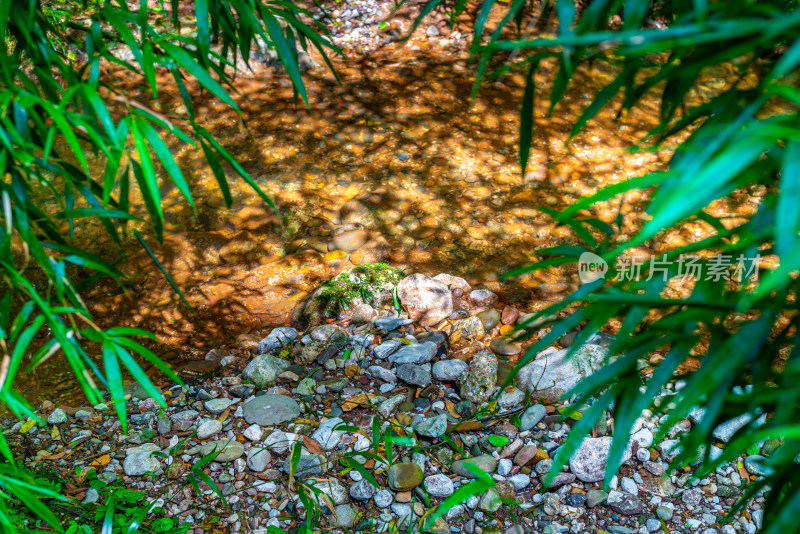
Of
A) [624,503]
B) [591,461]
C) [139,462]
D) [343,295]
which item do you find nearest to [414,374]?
[343,295]

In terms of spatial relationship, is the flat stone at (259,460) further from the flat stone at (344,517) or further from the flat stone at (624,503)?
the flat stone at (624,503)

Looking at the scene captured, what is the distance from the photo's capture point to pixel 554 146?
373 centimetres

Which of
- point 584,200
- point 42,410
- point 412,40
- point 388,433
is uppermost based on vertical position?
point 584,200

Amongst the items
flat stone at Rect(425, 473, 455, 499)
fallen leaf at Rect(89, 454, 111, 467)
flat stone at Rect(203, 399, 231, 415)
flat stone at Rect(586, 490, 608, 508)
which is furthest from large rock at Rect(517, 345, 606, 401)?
fallen leaf at Rect(89, 454, 111, 467)

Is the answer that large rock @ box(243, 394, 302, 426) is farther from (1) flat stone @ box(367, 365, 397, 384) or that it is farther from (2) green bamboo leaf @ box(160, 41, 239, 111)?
(2) green bamboo leaf @ box(160, 41, 239, 111)

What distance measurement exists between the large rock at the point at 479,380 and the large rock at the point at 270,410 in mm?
581

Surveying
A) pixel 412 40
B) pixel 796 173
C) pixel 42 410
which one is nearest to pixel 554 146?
pixel 412 40

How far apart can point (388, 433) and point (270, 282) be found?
1345 mm

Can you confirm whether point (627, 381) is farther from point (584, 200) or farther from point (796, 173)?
point (796, 173)

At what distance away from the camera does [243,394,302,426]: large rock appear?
1980 mm

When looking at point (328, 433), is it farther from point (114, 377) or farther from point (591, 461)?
point (114, 377)

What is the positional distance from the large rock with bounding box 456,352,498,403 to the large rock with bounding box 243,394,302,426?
581 millimetres

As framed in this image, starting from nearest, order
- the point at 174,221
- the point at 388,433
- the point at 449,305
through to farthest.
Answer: the point at 388,433, the point at 449,305, the point at 174,221

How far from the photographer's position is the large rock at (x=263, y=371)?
7.11 ft
